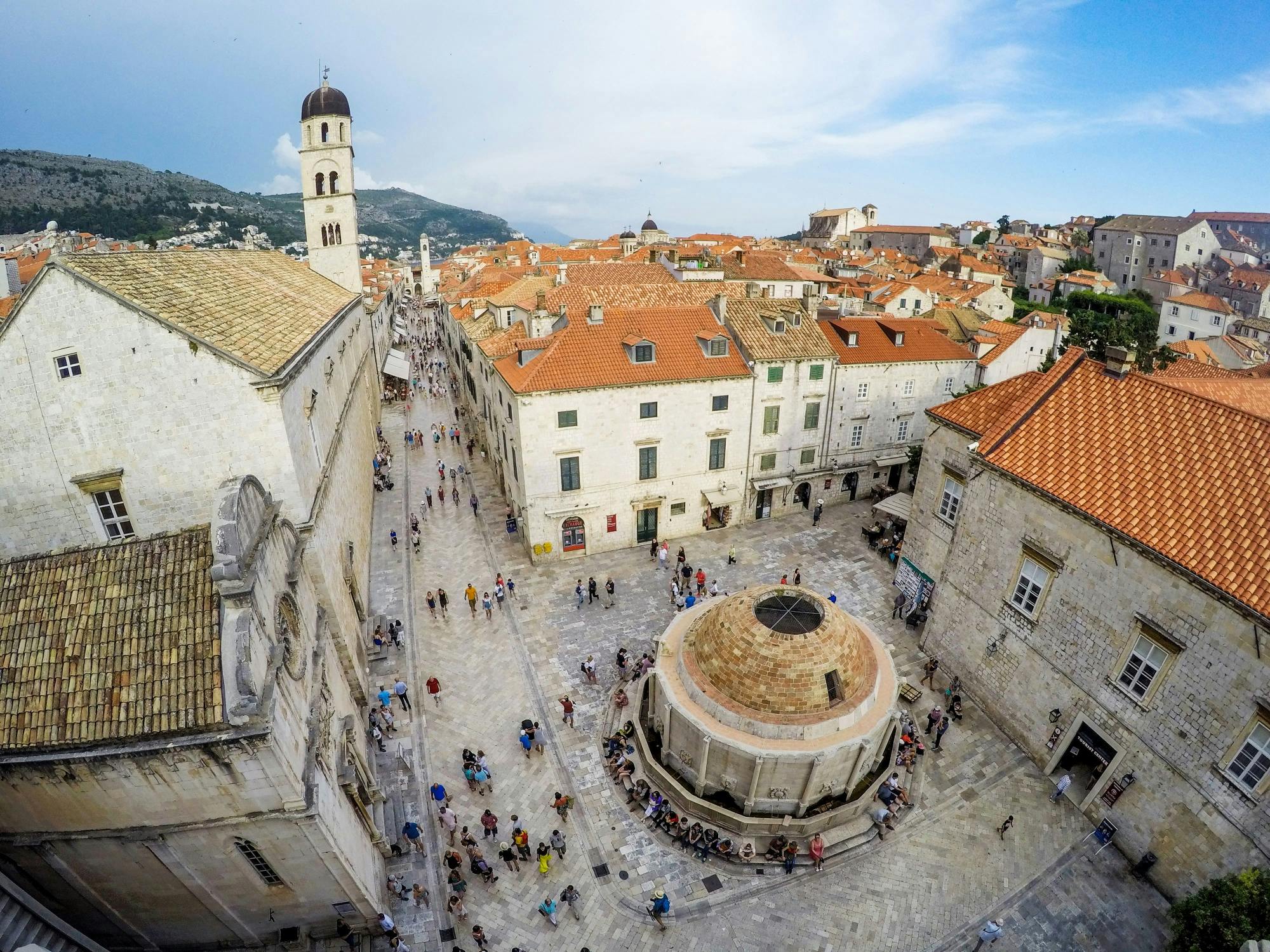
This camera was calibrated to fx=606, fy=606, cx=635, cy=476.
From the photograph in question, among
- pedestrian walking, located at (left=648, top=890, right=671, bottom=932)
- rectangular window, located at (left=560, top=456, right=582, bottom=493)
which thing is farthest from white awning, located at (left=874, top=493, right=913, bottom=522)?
pedestrian walking, located at (left=648, top=890, right=671, bottom=932)

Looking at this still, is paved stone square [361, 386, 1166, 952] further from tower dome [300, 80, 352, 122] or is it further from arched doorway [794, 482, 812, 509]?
tower dome [300, 80, 352, 122]

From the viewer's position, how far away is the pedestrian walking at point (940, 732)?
19203 mm

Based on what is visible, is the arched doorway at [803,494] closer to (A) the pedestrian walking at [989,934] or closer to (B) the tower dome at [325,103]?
Answer: (A) the pedestrian walking at [989,934]

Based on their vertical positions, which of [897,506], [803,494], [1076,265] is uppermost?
[1076,265]

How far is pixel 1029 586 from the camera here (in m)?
18.5

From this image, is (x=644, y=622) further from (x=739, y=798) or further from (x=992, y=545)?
(x=992, y=545)

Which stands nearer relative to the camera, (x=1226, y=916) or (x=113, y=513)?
(x=1226, y=916)

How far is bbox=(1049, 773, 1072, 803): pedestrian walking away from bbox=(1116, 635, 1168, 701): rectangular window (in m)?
3.49

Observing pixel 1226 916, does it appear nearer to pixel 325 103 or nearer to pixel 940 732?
pixel 940 732

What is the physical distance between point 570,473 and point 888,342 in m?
19.8

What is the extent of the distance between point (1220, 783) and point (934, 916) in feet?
23.3

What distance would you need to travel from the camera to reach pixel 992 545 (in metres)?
19.6

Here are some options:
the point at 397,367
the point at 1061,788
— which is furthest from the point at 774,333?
the point at 397,367

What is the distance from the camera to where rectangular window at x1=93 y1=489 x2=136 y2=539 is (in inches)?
601
